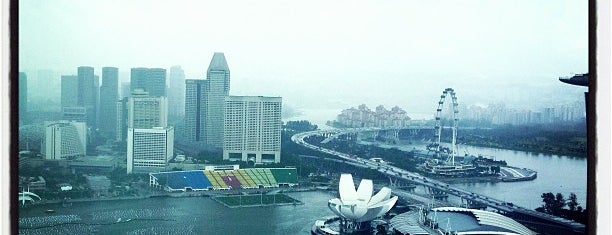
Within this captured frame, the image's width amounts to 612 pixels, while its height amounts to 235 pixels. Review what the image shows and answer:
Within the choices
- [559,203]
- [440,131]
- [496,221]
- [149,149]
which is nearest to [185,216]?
[149,149]

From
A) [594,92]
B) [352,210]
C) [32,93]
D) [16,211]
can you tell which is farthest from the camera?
[352,210]

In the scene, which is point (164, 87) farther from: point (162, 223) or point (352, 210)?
point (352, 210)

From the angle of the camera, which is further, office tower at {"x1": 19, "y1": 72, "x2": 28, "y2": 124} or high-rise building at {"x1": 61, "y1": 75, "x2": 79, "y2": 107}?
high-rise building at {"x1": 61, "y1": 75, "x2": 79, "y2": 107}

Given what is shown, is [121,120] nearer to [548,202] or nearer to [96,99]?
[96,99]

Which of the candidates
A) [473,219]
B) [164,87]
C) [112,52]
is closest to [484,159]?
[473,219]

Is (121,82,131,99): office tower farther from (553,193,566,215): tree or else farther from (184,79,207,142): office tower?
(553,193,566,215): tree

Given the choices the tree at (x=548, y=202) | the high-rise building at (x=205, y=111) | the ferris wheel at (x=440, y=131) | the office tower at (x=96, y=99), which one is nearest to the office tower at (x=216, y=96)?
the high-rise building at (x=205, y=111)

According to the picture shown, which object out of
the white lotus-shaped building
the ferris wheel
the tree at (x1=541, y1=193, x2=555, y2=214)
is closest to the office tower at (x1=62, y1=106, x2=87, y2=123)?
the white lotus-shaped building
